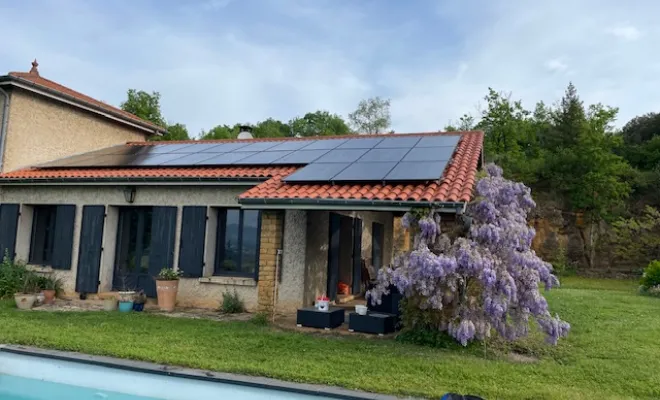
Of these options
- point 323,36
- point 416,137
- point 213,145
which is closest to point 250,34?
point 323,36

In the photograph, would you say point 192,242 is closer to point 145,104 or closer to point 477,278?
point 477,278

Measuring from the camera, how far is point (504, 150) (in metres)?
40.8

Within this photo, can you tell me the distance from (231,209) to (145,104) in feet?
125

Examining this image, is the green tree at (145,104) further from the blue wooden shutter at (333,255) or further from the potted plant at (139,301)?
the blue wooden shutter at (333,255)

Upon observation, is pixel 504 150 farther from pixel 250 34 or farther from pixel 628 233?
pixel 250 34

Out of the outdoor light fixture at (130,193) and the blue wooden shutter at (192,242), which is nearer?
the blue wooden shutter at (192,242)

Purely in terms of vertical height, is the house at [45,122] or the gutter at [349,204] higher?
the house at [45,122]

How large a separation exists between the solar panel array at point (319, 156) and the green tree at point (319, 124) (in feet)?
132

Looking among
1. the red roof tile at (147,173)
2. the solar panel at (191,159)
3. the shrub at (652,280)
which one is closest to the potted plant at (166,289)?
the red roof tile at (147,173)

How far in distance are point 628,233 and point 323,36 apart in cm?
2350

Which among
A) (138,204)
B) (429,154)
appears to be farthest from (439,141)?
(138,204)

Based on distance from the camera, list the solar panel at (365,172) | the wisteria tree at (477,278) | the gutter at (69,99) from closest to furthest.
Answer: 1. the wisteria tree at (477,278)
2. the solar panel at (365,172)
3. the gutter at (69,99)

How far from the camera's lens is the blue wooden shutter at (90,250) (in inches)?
504

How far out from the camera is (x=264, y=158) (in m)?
13.0
